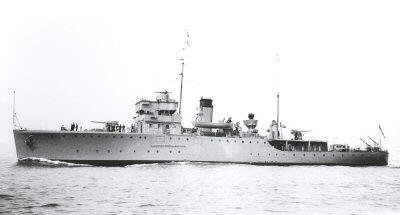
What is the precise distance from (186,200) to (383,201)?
8716 mm

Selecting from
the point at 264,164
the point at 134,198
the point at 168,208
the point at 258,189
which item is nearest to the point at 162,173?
the point at 258,189

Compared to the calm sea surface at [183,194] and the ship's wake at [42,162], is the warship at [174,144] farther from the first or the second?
the calm sea surface at [183,194]

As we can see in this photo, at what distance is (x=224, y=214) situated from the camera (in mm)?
13922

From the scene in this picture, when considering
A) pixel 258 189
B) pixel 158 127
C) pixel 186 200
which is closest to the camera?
pixel 186 200

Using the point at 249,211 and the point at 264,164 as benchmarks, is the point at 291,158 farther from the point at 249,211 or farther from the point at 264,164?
the point at 249,211

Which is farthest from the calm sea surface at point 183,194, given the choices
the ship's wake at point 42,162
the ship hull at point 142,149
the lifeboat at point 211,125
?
the lifeboat at point 211,125

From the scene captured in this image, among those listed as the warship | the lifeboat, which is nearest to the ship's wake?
the warship

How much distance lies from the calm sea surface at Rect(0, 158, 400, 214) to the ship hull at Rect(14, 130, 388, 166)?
581 centimetres

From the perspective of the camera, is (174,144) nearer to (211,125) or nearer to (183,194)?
→ (211,125)

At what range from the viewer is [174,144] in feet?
116

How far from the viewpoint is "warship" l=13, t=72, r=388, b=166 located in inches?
1277

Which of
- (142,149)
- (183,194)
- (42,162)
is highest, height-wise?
(142,149)

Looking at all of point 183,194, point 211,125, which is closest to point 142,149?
point 211,125

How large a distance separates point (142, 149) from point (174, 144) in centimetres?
278
